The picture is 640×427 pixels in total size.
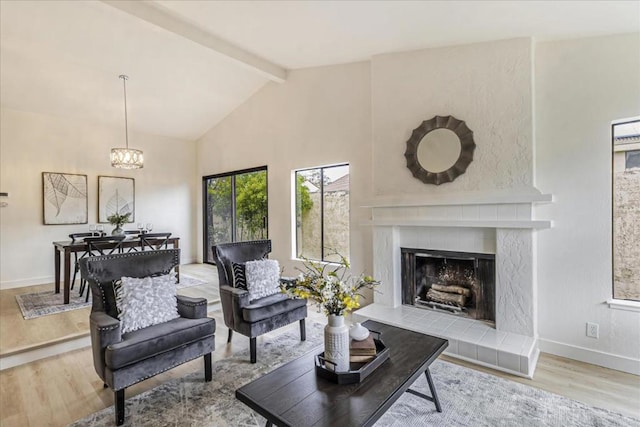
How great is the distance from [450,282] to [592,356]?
136 centimetres

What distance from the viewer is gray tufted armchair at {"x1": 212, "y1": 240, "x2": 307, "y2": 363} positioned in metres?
2.93

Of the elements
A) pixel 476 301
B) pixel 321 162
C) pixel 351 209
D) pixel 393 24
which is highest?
pixel 393 24

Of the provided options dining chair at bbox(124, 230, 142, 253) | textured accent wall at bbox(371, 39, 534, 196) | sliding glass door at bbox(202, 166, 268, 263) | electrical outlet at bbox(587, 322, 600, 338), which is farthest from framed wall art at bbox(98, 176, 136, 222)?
electrical outlet at bbox(587, 322, 600, 338)

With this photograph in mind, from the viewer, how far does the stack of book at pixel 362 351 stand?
1894 mm

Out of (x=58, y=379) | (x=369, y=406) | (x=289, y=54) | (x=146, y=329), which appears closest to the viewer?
(x=369, y=406)

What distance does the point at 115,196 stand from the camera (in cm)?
629

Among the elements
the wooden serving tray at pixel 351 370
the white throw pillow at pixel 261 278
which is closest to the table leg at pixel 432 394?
the wooden serving tray at pixel 351 370

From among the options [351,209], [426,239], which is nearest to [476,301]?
[426,239]

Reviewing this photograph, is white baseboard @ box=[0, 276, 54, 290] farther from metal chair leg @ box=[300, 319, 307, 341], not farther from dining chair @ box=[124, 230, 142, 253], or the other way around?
metal chair leg @ box=[300, 319, 307, 341]

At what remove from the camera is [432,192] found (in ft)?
12.0

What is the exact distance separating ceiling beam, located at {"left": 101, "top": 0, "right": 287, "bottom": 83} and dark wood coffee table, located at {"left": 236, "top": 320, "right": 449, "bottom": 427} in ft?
12.2

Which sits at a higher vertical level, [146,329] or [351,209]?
[351,209]

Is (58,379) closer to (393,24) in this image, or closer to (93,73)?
(93,73)

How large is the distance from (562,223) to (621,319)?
0.93 m
